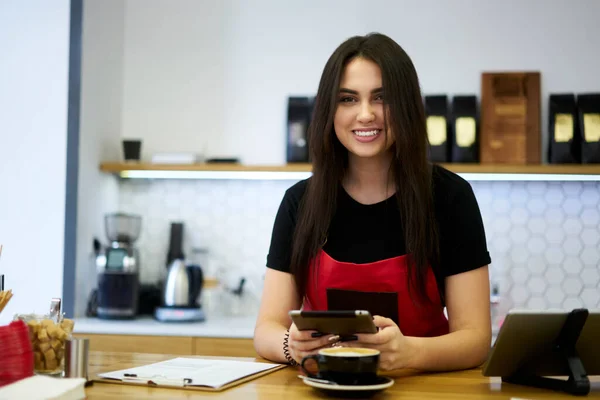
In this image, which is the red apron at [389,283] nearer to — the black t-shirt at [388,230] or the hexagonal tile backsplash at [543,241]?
the black t-shirt at [388,230]

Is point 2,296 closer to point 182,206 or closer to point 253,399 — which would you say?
point 253,399

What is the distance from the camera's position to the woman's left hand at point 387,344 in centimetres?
149

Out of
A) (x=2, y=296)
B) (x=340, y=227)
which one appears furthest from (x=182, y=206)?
(x=2, y=296)

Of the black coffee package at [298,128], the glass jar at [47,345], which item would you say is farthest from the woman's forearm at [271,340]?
the black coffee package at [298,128]

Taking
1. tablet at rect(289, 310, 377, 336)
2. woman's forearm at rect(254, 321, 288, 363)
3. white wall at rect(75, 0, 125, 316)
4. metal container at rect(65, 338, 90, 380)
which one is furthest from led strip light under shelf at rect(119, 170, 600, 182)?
metal container at rect(65, 338, 90, 380)

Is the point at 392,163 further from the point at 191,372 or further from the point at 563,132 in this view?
the point at 563,132

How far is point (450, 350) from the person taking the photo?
167 cm

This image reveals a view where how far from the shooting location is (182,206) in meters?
3.75

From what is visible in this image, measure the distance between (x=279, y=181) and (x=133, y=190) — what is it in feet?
2.44

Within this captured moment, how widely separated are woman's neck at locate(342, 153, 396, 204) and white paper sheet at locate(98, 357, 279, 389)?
571 mm

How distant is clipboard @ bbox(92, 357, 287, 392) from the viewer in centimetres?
142

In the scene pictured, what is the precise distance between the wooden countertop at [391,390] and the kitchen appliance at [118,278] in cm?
172

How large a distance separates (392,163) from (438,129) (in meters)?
1.46

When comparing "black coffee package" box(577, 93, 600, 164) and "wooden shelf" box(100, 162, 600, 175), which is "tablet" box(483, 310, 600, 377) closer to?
"wooden shelf" box(100, 162, 600, 175)
